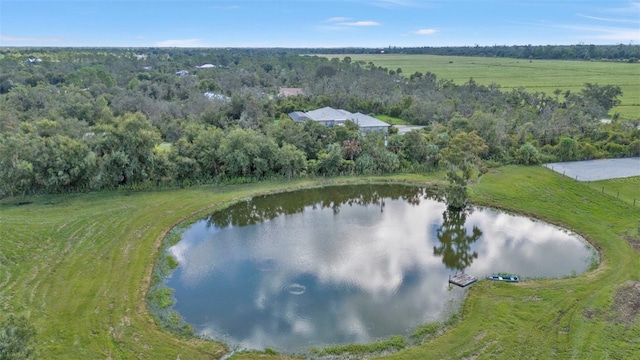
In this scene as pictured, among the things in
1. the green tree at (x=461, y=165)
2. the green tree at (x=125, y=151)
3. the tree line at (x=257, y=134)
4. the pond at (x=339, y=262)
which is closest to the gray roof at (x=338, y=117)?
the tree line at (x=257, y=134)

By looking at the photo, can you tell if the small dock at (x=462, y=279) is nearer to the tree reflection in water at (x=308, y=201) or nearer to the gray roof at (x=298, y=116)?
the tree reflection in water at (x=308, y=201)

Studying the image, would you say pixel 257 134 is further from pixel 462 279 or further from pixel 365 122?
pixel 462 279

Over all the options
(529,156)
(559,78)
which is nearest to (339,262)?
(529,156)

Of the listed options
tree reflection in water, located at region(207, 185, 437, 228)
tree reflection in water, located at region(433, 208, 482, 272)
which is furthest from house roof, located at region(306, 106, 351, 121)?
tree reflection in water, located at region(433, 208, 482, 272)

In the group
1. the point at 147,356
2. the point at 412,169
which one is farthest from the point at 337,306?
the point at 412,169

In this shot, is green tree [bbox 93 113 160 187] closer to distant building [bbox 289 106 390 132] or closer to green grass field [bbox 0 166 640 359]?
green grass field [bbox 0 166 640 359]
